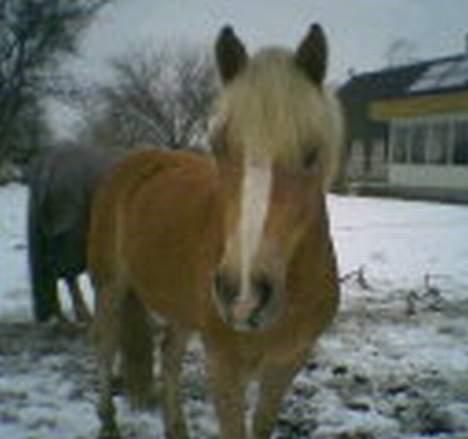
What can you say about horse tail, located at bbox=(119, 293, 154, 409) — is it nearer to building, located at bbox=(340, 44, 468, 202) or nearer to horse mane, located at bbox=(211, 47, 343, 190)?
horse mane, located at bbox=(211, 47, 343, 190)

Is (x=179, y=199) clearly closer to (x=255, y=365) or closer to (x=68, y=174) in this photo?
(x=255, y=365)

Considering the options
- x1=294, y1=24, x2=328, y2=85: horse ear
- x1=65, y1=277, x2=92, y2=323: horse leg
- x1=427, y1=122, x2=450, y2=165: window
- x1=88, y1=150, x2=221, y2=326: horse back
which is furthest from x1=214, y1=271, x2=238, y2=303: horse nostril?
x1=427, y1=122, x2=450, y2=165: window

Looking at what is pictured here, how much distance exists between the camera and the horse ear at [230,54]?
2473mm

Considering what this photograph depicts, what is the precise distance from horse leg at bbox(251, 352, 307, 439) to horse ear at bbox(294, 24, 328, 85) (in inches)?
47.2

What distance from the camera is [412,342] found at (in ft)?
18.6

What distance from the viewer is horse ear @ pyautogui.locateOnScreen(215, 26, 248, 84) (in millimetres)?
2473

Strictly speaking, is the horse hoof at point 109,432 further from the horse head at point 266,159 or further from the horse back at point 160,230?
the horse head at point 266,159

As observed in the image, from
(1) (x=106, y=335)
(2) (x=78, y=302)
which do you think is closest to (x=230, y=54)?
(1) (x=106, y=335)

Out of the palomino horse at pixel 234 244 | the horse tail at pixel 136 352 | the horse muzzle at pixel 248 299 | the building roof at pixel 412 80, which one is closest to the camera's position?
the horse muzzle at pixel 248 299

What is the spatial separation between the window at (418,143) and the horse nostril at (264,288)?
23.0m

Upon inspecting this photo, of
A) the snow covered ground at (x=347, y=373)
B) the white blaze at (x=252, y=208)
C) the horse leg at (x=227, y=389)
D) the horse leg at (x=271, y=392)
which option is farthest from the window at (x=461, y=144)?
the white blaze at (x=252, y=208)

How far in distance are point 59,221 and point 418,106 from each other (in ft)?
67.4

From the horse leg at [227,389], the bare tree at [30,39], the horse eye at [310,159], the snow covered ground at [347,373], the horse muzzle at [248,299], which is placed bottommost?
the snow covered ground at [347,373]

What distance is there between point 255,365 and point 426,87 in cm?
2384
